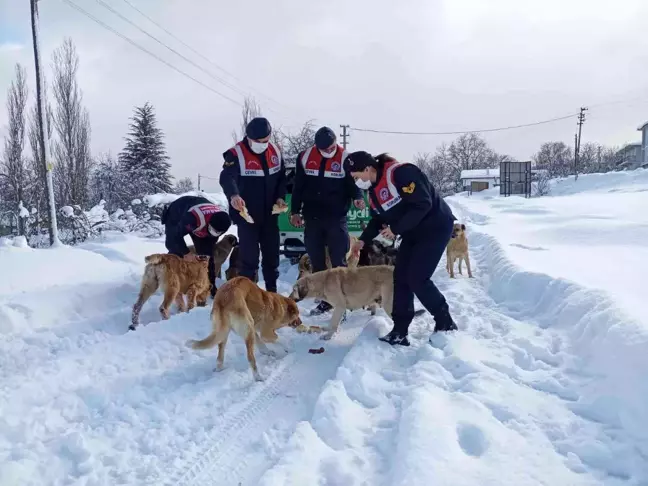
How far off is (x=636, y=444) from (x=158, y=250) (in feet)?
36.3

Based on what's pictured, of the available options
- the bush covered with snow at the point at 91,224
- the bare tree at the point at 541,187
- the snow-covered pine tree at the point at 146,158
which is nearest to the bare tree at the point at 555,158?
the bare tree at the point at 541,187

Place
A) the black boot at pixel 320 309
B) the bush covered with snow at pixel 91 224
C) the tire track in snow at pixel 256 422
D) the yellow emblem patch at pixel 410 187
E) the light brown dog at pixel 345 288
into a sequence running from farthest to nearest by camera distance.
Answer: the bush covered with snow at pixel 91 224, the black boot at pixel 320 309, the light brown dog at pixel 345 288, the yellow emblem patch at pixel 410 187, the tire track in snow at pixel 256 422

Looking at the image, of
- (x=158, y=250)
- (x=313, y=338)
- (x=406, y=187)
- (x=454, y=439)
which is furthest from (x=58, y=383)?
(x=158, y=250)

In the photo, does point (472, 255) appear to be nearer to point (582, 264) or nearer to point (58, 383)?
point (582, 264)

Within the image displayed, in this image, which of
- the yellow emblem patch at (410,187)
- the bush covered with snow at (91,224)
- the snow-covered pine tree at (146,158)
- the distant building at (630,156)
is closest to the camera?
the yellow emblem patch at (410,187)

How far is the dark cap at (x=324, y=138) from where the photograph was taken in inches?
247

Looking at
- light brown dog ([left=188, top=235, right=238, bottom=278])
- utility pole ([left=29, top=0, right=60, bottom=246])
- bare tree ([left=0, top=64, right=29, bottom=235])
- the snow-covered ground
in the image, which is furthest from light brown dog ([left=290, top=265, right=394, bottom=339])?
bare tree ([left=0, top=64, right=29, bottom=235])

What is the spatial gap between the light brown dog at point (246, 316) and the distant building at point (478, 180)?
252 ft

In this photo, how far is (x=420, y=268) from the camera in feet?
16.9

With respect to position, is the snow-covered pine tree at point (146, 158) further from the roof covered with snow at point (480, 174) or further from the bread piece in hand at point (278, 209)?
the roof covered with snow at point (480, 174)

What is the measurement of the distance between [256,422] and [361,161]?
2.80 metres

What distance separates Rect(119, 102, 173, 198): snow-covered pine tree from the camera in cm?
3411

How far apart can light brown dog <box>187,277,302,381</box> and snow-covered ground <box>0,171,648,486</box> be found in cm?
25

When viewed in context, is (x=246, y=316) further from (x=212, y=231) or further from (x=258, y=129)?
(x=212, y=231)
